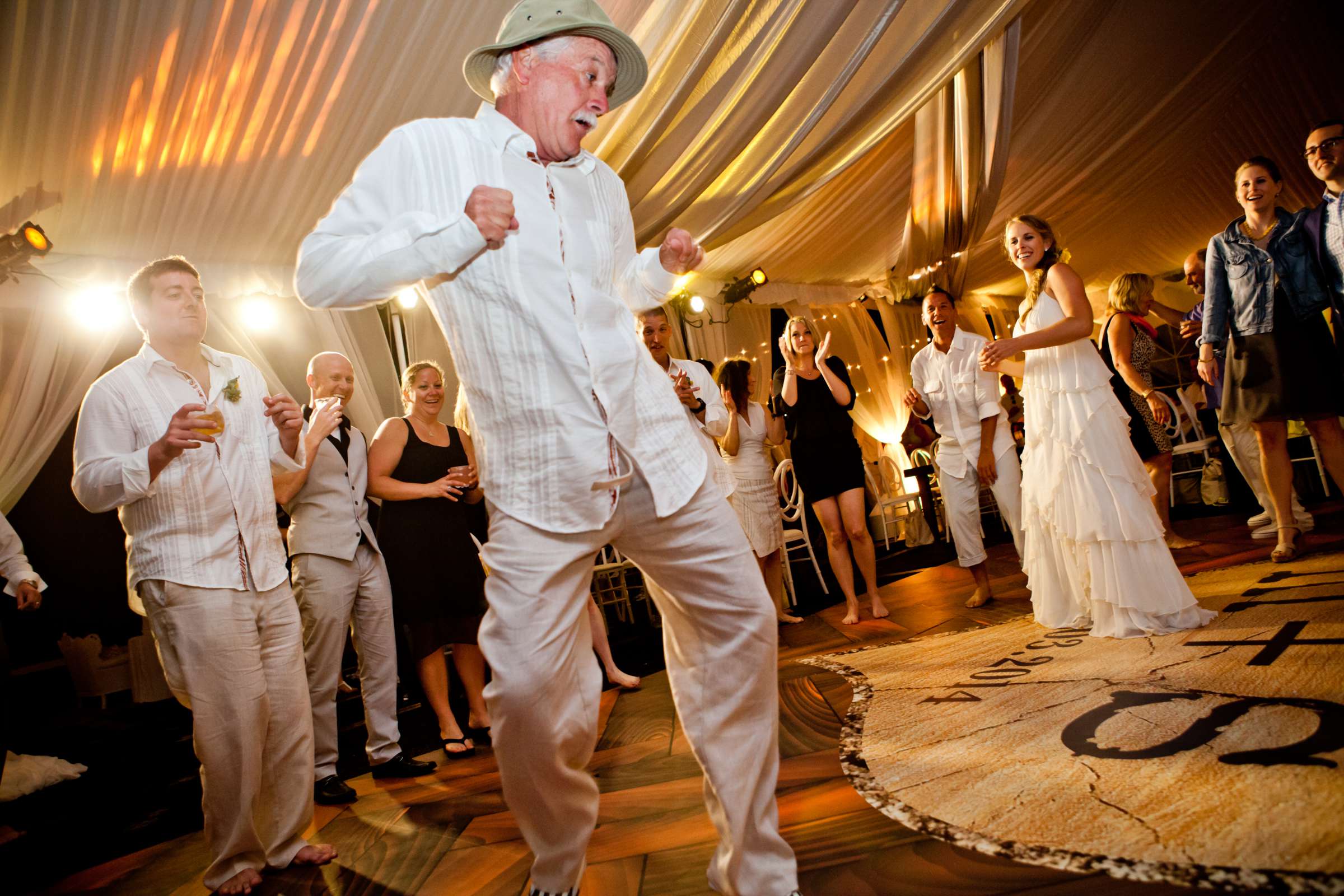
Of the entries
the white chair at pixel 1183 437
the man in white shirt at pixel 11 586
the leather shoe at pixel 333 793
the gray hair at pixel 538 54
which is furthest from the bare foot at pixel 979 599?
the man in white shirt at pixel 11 586

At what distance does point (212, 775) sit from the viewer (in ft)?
5.67

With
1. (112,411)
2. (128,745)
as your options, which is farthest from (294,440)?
(128,745)

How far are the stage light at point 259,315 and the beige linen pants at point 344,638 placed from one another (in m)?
3.25

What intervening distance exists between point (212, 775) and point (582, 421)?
4.30ft

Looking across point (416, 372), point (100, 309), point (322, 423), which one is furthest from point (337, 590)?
point (100, 309)

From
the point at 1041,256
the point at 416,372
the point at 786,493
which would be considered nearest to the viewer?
the point at 1041,256

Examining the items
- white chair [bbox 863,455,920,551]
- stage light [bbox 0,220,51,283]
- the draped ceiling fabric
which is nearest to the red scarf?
the draped ceiling fabric

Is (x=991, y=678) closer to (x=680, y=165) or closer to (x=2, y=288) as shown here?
(x=680, y=165)

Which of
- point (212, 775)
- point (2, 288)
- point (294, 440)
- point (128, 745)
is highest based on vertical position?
point (2, 288)

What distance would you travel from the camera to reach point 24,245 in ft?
12.5

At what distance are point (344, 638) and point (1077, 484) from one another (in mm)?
2622

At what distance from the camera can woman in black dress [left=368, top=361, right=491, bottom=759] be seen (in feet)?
9.67

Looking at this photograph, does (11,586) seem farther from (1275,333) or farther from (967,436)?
(1275,333)

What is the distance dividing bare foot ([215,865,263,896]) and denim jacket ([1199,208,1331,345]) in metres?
3.86
